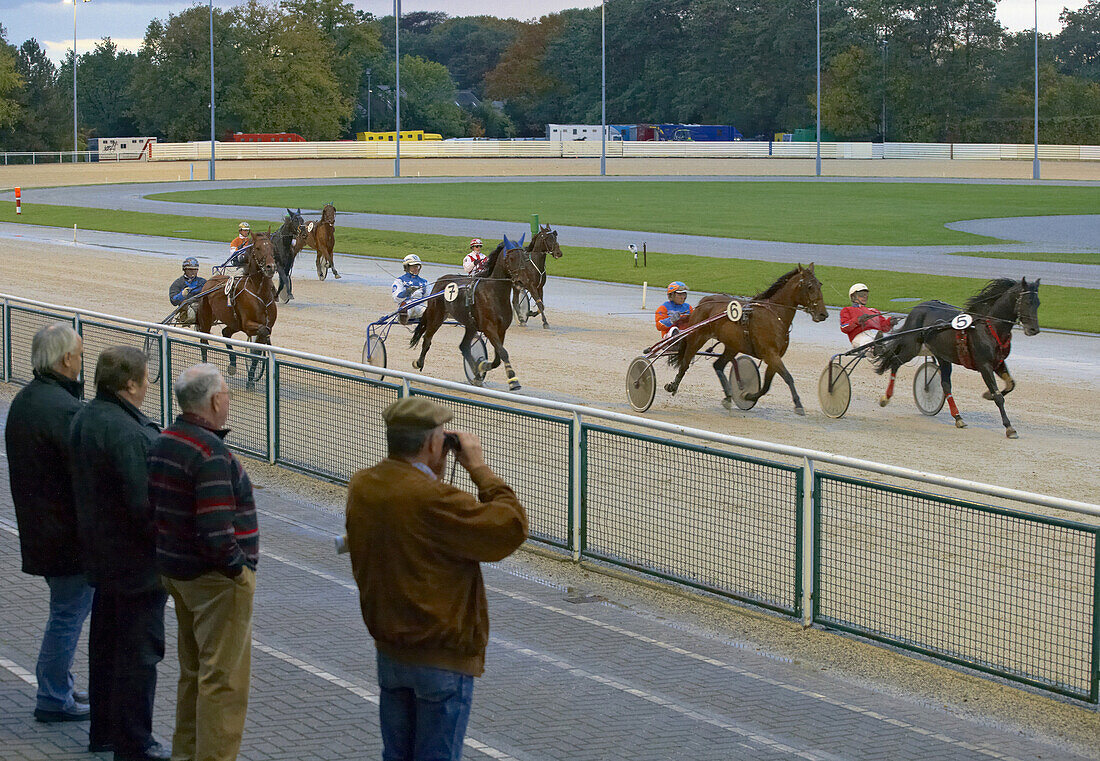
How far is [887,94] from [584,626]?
10175 cm

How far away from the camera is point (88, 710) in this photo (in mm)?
7164

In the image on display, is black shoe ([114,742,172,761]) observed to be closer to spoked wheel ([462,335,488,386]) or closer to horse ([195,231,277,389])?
spoked wheel ([462,335,488,386])

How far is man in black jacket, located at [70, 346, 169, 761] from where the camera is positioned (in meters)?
6.30

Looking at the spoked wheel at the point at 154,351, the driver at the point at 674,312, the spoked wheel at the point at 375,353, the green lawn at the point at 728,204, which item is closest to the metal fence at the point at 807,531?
the spoked wheel at the point at 154,351

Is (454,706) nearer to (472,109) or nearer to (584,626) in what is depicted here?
(584,626)

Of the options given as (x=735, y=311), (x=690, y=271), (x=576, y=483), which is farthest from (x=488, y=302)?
(x=690, y=271)

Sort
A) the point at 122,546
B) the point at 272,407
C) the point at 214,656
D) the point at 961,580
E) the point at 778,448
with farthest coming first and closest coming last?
1. the point at 272,407
2. the point at 778,448
3. the point at 961,580
4. the point at 122,546
5. the point at 214,656

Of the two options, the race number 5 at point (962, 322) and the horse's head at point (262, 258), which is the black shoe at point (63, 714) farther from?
the horse's head at point (262, 258)

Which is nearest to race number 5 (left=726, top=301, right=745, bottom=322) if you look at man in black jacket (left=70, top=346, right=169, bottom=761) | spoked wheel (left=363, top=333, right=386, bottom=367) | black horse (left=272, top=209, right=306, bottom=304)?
spoked wheel (left=363, top=333, right=386, bottom=367)

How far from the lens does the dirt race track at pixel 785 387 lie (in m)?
14.2

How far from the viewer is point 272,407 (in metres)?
13.5

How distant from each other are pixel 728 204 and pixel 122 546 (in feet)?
171

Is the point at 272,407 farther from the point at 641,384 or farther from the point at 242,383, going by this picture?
the point at 641,384

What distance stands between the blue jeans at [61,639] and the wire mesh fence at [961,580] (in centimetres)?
442
